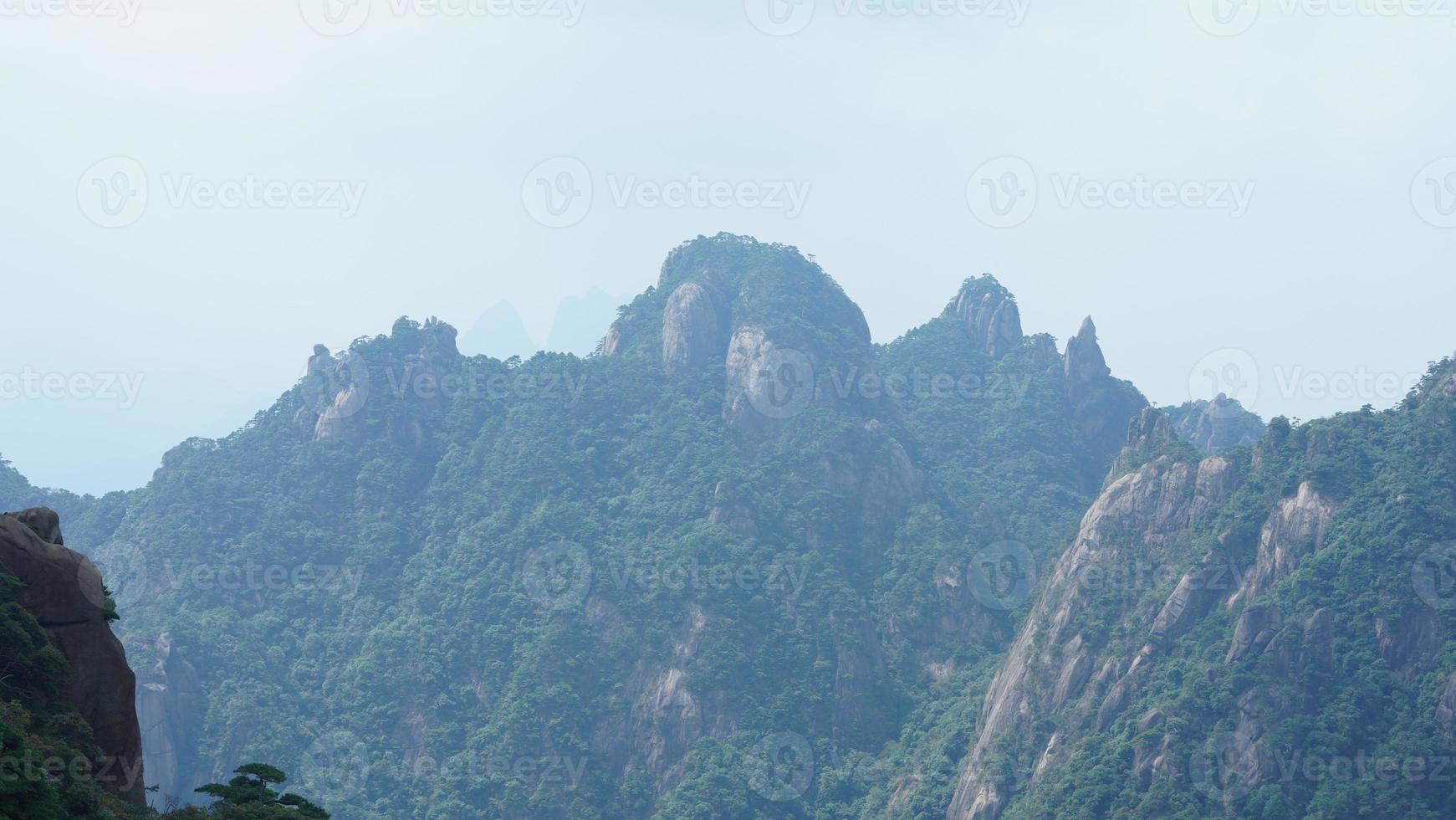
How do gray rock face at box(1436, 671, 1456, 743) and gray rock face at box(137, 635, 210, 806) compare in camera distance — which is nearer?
gray rock face at box(1436, 671, 1456, 743)

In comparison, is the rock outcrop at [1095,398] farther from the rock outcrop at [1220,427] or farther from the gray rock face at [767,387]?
the gray rock face at [767,387]

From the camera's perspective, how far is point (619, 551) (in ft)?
358

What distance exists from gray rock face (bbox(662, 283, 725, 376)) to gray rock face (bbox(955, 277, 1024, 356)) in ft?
80.7

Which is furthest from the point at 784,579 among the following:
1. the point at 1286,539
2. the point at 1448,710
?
the point at 1448,710

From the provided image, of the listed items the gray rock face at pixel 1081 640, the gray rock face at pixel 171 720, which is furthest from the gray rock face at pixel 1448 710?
the gray rock face at pixel 171 720

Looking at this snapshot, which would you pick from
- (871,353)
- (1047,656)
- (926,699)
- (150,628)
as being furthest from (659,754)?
(871,353)

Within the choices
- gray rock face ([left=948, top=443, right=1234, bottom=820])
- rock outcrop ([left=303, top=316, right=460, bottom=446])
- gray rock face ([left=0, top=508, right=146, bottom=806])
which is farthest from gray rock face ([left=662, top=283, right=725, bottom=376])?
gray rock face ([left=0, top=508, right=146, bottom=806])

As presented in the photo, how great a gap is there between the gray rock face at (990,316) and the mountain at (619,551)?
11.4 inches

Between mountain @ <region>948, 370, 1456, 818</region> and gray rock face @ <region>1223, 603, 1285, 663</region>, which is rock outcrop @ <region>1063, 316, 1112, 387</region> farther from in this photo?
gray rock face @ <region>1223, 603, 1285, 663</region>

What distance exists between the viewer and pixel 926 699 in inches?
3971

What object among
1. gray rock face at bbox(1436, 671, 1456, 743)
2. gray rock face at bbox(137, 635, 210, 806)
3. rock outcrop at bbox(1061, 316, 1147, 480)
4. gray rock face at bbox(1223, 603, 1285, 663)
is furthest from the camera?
rock outcrop at bbox(1061, 316, 1147, 480)

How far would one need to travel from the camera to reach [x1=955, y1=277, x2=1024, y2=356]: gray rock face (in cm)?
13375

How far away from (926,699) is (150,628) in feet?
174

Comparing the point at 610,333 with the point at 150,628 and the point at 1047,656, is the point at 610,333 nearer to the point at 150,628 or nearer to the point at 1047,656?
the point at 150,628
